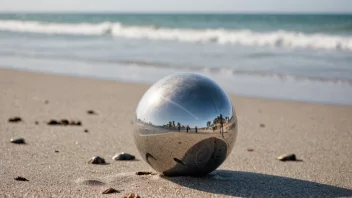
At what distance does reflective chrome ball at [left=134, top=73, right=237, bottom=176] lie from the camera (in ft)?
13.0

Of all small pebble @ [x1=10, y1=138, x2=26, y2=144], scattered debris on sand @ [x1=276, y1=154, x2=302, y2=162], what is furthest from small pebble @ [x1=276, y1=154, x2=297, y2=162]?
small pebble @ [x1=10, y1=138, x2=26, y2=144]

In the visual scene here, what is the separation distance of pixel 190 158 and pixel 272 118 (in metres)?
4.10

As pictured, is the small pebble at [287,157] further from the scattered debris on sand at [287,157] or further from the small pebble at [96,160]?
the small pebble at [96,160]

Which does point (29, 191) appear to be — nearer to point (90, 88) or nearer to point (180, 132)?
point (180, 132)

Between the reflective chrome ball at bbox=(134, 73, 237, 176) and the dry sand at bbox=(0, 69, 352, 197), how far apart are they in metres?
0.20

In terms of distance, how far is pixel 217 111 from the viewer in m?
4.03

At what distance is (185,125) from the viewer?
3.95m

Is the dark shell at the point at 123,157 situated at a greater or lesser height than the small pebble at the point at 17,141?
lesser

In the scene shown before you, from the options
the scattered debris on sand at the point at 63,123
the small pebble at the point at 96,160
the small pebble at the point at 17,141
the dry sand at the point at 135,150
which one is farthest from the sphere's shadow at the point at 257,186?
the scattered debris on sand at the point at 63,123

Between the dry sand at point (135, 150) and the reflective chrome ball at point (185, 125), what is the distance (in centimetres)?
20

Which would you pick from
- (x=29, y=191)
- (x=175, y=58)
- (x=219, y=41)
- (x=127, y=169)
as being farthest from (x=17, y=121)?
(x=219, y=41)

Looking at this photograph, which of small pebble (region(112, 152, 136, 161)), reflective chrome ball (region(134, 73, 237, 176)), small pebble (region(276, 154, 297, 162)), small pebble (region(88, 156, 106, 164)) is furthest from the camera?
small pebble (region(276, 154, 297, 162))

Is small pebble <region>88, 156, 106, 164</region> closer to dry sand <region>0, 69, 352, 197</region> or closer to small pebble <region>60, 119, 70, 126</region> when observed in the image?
dry sand <region>0, 69, 352, 197</region>

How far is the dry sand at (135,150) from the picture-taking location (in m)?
4.17
